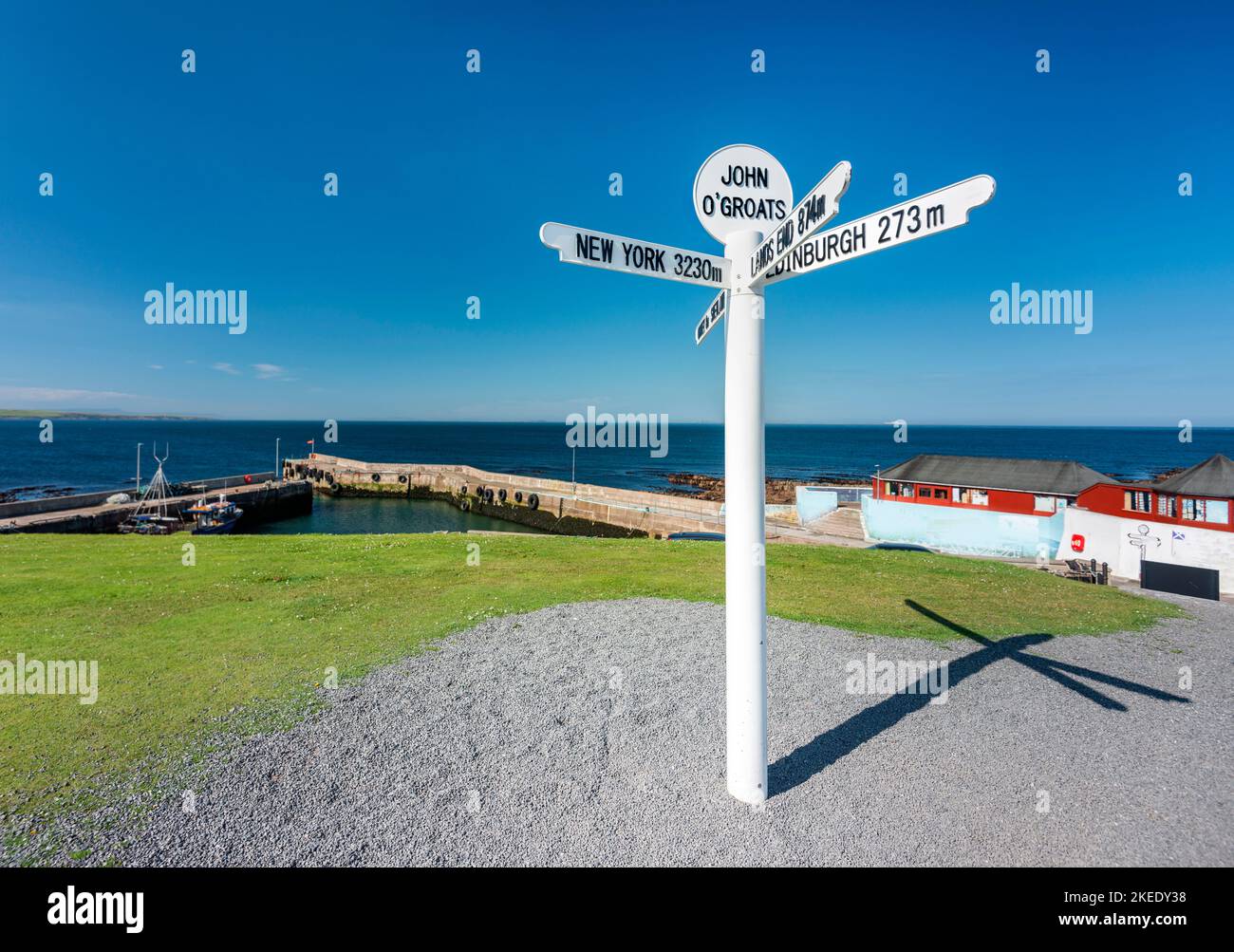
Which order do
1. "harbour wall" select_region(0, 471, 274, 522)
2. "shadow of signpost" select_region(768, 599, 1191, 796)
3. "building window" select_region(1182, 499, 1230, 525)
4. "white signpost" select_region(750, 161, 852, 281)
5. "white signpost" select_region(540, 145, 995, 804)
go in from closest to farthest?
"white signpost" select_region(750, 161, 852, 281), "white signpost" select_region(540, 145, 995, 804), "shadow of signpost" select_region(768, 599, 1191, 796), "building window" select_region(1182, 499, 1230, 525), "harbour wall" select_region(0, 471, 274, 522)

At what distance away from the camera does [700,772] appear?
530cm

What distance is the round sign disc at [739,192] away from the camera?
464 centimetres

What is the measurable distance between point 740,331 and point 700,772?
13.1ft

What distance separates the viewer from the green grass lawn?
5918mm

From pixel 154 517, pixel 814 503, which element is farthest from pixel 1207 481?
pixel 154 517

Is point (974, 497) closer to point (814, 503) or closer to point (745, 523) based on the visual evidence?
point (814, 503)

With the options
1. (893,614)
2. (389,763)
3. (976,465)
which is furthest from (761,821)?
(976,465)

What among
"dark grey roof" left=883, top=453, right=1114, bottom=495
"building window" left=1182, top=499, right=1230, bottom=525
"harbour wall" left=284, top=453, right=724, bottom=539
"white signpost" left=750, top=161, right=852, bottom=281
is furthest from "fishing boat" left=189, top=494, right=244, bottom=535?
"building window" left=1182, top=499, right=1230, bottom=525

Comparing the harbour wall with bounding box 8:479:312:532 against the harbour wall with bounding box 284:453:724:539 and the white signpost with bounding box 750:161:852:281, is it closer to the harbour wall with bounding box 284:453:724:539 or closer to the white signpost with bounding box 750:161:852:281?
the harbour wall with bounding box 284:453:724:539

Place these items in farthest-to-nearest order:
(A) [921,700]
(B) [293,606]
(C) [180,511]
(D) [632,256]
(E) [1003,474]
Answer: (C) [180,511]
(E) [1003,474]
(B) [293,606]
(A) [921,700]
(D) [632,256]

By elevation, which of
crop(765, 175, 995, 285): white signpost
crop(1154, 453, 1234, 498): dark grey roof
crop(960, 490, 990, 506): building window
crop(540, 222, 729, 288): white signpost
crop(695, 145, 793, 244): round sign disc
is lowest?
crop(960, 490, 990, 506): building window

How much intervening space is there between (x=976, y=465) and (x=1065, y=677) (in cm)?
3339

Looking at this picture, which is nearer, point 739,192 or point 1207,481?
point 739,192

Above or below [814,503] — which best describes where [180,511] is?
below
